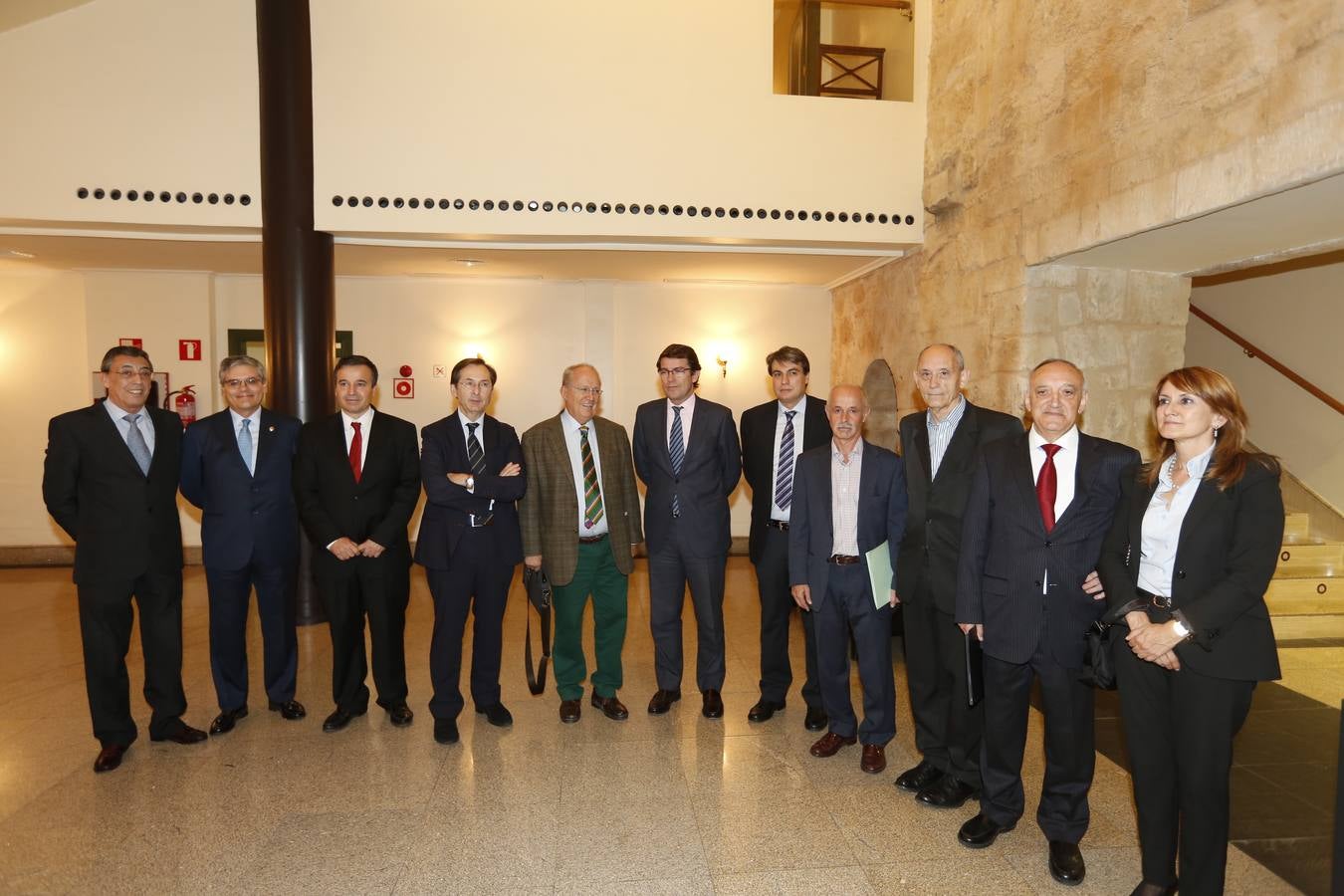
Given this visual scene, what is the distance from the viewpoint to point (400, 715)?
407 cm

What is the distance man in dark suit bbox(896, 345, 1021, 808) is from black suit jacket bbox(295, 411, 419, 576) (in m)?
2.41

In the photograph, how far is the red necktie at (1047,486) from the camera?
2.78 m

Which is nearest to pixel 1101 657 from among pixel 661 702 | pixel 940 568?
pixel 940 568

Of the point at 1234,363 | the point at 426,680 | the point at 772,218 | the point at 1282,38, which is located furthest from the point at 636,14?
the point at 1234,363

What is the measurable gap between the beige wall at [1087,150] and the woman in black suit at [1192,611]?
5.11ft

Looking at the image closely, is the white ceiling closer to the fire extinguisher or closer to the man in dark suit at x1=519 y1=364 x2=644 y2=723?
the fire extinguisher

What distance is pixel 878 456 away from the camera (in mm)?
3486

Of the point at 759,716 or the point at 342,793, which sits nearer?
the point at 342,793

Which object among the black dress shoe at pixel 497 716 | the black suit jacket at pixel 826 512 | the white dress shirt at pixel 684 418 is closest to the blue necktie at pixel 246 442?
the black dress shoe at pixel 497 716

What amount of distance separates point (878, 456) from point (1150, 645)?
1.35 metres

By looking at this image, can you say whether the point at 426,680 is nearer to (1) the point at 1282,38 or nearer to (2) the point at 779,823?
(2) the point at 779,823

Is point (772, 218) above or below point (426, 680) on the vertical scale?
above

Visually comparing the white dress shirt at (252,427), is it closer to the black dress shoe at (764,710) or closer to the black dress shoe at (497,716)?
the black dress shoe at (497,716)

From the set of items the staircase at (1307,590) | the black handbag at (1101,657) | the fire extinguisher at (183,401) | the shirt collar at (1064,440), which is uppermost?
the fire extinguisher at (183,401)
